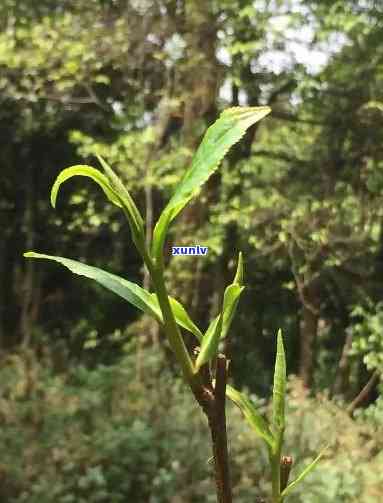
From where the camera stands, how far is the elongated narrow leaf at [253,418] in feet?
1.11

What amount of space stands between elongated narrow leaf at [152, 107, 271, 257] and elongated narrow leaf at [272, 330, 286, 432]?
0.35 ft

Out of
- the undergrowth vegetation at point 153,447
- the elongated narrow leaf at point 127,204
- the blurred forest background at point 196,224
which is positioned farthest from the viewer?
the blurred forest background at point 196,224

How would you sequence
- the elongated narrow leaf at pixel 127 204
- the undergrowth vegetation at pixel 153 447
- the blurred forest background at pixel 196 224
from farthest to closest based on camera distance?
the blurred forest background at pixel 196 224
the undergrowth vegetation at pixel 153 447
the elongated narrow leaf at pixel 127 204

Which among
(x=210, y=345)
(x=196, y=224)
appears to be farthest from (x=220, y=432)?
(x=196, y=224)

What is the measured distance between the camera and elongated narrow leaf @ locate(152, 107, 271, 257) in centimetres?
30

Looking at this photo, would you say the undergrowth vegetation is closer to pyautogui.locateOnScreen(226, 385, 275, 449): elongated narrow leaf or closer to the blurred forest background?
the blurred forest background

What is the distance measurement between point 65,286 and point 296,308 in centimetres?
142

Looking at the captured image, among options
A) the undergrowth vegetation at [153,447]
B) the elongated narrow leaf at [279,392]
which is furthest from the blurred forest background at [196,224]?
the elongated narrow leaf at [279,392]

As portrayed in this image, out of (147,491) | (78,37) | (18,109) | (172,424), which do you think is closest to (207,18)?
(78,37)

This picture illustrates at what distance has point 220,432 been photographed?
305 mm

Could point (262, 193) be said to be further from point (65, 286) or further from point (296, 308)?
point (65, 286)

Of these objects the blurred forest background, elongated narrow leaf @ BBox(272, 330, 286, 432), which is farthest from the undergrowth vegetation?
elongated narrow leaf @ BBox(272, 330, 286, 432)

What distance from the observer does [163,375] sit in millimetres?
2547

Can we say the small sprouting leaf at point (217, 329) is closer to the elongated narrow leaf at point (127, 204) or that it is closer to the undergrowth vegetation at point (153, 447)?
the elongated narrow leaf at point (127, 204)
